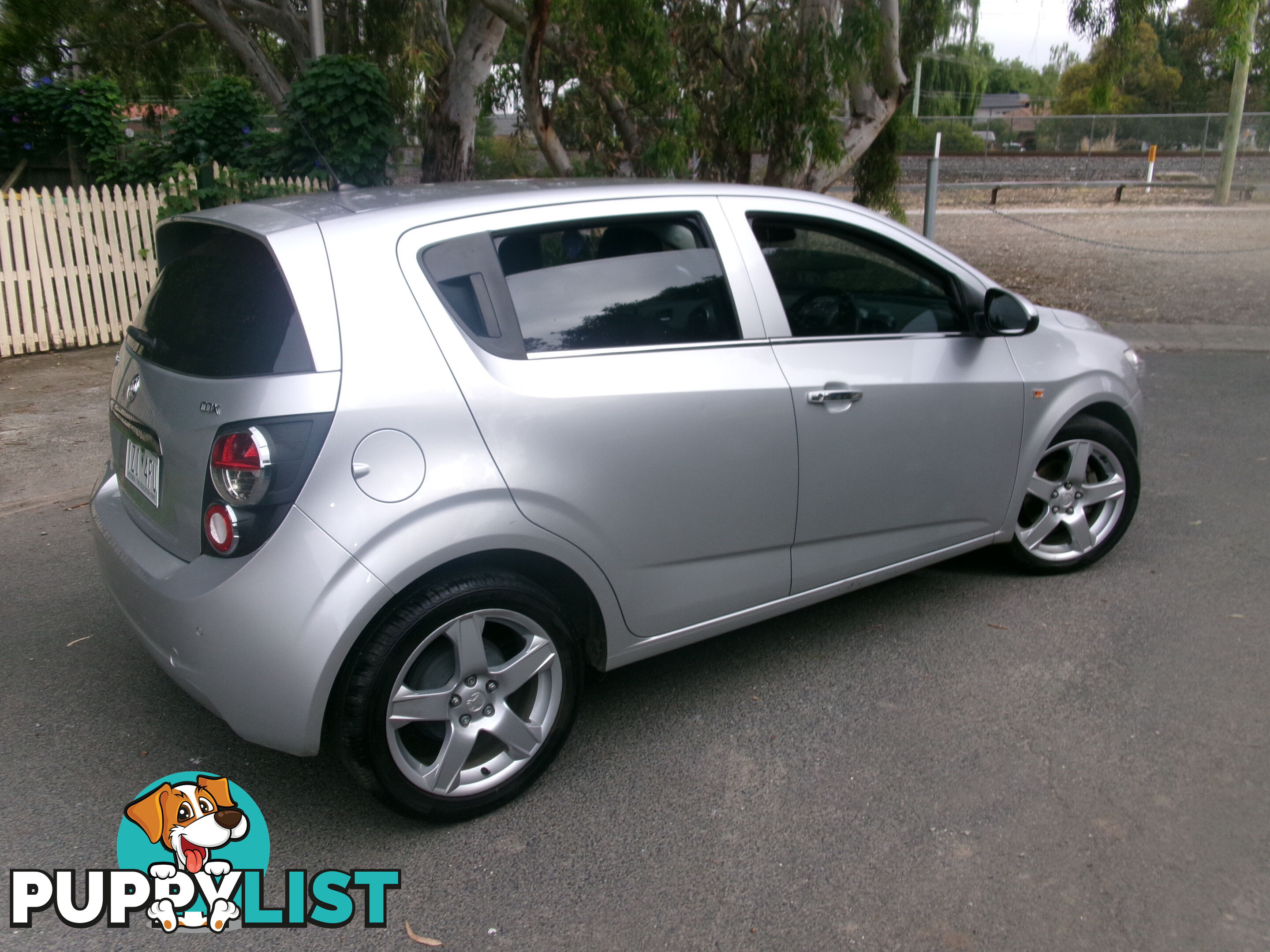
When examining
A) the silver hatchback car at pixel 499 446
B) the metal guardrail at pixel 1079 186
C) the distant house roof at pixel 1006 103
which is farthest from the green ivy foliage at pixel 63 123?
the distant house roof at pixel 1006 103

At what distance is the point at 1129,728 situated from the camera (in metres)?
Result: 3.52

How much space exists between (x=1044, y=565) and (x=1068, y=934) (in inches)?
91.7

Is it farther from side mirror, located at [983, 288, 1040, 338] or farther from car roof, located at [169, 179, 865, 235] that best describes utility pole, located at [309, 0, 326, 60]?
side mirror, located at [983, 288, 1040, 338]

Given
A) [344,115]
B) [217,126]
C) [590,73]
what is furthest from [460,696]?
[217,126]

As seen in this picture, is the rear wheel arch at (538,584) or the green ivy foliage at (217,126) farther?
the green ivy foliage at (217,126)

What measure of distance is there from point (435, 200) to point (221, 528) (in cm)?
114

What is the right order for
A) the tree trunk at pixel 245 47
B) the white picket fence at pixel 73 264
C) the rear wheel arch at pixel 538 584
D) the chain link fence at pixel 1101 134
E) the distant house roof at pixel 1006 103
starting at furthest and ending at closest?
1. the distant house roof at pixel 1006 103
2. the chain link fence at pixel 1101 134
3. the tree trunk at pixel 245 47
4. the white picket fence at pixel 73 264
5. the rear wheel arch at pixel 538 584

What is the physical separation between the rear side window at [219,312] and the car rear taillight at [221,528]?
0.35 metres

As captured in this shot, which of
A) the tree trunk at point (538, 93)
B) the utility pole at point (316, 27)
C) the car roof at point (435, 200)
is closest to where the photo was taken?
the car roof at point (435, 200)

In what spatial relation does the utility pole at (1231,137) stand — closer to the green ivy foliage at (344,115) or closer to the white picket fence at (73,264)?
the green ivy foliage at (344,115)

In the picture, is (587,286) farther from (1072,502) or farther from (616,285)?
(1072,502)

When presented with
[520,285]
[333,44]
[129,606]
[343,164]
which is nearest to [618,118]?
[343,164]

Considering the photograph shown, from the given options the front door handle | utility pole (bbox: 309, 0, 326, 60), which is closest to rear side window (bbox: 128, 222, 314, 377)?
the front door handle

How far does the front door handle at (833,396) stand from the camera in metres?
3.57
